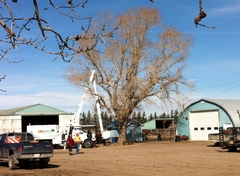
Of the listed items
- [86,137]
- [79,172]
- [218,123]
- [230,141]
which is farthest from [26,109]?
[79,172]

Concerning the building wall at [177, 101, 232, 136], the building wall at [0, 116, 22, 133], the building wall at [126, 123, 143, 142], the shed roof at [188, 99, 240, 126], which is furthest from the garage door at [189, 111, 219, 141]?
the building wall at [0, 116, 22, 133]

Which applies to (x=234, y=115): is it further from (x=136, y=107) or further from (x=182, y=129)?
(x=136, y=107)

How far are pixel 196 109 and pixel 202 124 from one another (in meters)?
2.03

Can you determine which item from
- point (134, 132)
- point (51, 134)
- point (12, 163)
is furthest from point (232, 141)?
point (134, 132)

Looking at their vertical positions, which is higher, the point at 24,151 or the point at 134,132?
the point at 134,132

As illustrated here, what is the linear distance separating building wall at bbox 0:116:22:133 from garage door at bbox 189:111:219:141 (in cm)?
2052

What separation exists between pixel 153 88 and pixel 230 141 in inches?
638

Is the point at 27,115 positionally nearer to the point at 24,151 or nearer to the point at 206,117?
the point at 206,117

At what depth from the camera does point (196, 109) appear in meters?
46.4

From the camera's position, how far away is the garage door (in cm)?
4428

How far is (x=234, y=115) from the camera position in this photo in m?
42.4

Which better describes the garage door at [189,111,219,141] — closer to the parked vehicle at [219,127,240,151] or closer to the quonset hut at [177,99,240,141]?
the quonset hut at [177,99,240,141]

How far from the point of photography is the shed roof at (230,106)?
42.1m

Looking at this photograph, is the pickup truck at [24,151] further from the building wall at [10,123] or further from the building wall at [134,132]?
the building wall at [134,132]
